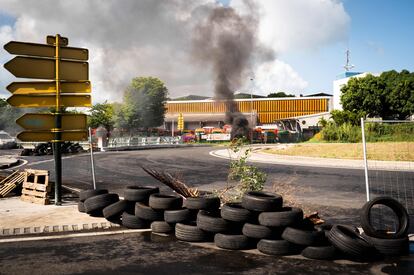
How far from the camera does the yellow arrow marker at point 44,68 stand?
10.4 meters

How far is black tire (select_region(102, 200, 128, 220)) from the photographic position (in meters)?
8.45

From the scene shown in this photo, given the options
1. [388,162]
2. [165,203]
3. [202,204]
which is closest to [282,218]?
[202,204]

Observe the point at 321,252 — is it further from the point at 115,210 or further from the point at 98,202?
the point at 98,202

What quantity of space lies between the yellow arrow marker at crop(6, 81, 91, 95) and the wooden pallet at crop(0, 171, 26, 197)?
2845 mm

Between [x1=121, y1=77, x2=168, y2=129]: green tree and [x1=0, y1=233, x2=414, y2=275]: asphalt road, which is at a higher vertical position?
[x1=121, y1=77, x2=168, y2=129]: green tree

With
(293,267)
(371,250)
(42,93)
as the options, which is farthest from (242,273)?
(42,93)

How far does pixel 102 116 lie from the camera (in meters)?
88.6

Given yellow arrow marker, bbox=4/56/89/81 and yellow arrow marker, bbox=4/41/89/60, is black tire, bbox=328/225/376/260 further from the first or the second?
yellow arrow marker, bbox=4/41/89/60

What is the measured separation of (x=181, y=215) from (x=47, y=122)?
5759 millimetres

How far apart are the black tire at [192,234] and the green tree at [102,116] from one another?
3268 inches

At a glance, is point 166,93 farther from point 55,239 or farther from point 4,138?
point 55,239

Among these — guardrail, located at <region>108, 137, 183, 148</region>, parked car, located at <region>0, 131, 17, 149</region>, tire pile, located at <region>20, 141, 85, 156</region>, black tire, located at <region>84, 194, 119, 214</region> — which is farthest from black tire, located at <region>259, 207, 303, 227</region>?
parked car, located at <region>0, 131, 17, 149</region>

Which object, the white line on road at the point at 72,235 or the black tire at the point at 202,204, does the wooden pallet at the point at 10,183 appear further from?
the black tire at the point at 202,204

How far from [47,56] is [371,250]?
9.42 meters
